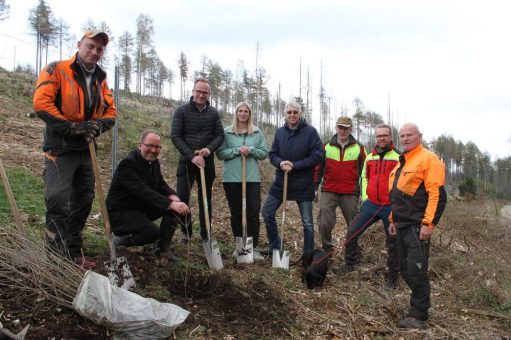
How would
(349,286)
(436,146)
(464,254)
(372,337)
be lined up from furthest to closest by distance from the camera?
(436,146) → (464,254) → (349,286) → (372,337)

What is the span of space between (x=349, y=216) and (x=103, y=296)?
3.71 m

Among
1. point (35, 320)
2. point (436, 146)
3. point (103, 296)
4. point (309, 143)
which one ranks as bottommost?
point (35, 320)

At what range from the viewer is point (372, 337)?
11.7 ft

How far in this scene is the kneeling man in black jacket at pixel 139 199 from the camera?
4324 mm

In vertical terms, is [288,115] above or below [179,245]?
above

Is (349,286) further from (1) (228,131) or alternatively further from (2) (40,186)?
(2) (40,186)

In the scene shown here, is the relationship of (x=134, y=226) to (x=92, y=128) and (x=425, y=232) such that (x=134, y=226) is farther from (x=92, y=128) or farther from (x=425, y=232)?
(x=425, y=232)

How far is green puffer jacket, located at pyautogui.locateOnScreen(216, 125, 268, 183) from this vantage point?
5293 mm

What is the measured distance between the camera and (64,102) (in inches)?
141

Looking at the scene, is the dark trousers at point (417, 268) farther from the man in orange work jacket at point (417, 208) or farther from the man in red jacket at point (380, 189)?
the man in red jacket at point (380, 189)

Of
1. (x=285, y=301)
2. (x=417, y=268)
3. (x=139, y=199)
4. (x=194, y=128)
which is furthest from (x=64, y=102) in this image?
(x=417, y=268)

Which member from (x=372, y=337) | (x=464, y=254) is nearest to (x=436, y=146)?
(x=464, y=254)

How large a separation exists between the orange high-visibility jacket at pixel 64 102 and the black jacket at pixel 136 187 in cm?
63

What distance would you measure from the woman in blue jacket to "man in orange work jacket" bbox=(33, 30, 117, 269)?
6.19 ft
